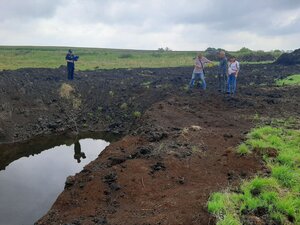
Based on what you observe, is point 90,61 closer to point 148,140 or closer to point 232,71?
point 232,71

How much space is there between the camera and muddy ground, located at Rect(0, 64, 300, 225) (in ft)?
27.5

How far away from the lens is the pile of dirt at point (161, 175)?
26.0ft

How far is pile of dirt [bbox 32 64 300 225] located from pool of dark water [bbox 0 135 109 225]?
4.49 ft

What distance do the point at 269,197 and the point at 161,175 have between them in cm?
289

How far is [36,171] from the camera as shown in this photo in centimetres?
1405

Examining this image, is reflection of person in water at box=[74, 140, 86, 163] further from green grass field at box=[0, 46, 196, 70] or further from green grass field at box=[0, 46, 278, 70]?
green grass field at box=[0, 46, 196, 70]

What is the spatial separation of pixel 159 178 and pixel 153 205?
1421 mm

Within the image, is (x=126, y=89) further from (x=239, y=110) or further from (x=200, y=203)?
(x=200, y=203)

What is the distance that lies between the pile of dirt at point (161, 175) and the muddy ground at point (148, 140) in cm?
2

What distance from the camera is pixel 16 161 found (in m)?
15.5

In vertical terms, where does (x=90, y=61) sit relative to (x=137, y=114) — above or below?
above

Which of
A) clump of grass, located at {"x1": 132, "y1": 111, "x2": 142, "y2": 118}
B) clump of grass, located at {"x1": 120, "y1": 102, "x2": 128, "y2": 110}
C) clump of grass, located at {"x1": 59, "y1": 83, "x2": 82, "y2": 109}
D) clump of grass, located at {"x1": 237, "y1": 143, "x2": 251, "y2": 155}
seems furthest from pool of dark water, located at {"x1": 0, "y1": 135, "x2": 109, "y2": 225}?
clump of grass, located at {"x1": 237, "y1": 143, "x2": 251, "y2": 155}

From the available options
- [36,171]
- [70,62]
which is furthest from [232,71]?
[70,62]

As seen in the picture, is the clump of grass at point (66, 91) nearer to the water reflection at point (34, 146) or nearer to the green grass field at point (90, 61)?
the water reflection at point (34, 146)
